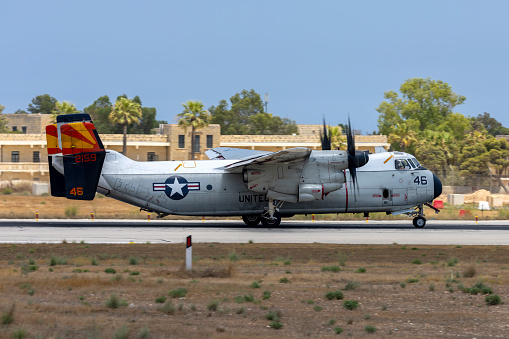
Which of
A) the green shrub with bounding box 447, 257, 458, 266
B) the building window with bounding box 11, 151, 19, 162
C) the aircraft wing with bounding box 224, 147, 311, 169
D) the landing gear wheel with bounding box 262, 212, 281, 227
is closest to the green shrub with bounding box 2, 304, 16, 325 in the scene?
the green shrub with bounding box 447, 257, 458, 266

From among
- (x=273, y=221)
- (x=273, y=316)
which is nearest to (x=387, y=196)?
(x=273, y=221)

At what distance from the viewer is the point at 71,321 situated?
11.4 m

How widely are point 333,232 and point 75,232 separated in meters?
12.8

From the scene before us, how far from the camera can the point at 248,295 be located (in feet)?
46.3

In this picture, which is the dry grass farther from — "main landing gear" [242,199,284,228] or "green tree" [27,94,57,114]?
"green tree" [27,94,57,114]

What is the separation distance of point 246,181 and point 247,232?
2775 mm

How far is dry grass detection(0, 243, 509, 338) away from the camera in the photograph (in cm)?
1129

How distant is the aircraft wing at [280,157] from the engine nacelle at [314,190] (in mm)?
1489

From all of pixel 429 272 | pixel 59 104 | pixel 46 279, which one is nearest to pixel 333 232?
pixel 429 272

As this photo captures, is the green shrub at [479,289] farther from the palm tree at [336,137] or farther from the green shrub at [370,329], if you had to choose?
the palm tree at [336,137]

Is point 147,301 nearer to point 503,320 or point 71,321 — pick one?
point 71,321

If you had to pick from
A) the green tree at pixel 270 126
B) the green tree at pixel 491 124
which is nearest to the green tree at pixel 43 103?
the green tree at pixel 270 126

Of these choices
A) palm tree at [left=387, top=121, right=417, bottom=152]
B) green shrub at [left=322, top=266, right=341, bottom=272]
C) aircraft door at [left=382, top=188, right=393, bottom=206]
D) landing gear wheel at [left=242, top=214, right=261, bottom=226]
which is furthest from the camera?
palm tree at [left=387, top=121, right=417, bottom=152]

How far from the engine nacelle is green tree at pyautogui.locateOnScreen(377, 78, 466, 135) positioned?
251 ft
